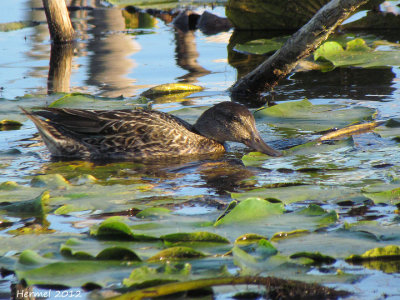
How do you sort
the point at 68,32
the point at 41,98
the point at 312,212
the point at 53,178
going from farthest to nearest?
the point at 68,32 < the point at 41,98 < the point at 53,178 < the point at 312,212

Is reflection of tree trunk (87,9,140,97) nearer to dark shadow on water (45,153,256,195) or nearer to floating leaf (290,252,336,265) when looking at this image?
dark shadow on water (45,153,256,195)

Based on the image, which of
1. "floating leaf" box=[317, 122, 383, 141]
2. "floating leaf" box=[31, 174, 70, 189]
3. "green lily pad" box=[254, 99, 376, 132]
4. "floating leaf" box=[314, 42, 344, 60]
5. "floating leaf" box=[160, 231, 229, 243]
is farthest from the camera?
"floating leaf" box=[314, 42, 344, 60]

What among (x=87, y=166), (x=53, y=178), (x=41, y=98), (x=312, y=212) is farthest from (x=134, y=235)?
(x=41, y=98)

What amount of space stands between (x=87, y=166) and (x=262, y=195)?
240cm

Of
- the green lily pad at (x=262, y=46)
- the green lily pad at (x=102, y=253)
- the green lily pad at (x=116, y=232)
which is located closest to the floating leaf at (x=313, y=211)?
the green lily pad at (x=116, y=232)

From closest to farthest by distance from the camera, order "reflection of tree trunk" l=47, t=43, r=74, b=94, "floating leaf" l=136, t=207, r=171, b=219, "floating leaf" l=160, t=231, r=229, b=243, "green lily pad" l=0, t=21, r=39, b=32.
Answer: "floating leaf" l=160, t=231, r=229, b=243
"floating leaf" l=136, t=207, r=171, b=219
"reflection of tree trunk" l=47, t=43, r=74, b=94
"green lily pad" l=0, t=21, r=39, b=32

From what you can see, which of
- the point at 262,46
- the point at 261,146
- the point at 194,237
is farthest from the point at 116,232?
the point at 262,46

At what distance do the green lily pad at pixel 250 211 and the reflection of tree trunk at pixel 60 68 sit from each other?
5.47 metres

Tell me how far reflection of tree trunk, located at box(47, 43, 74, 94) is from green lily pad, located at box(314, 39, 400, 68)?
3.61m

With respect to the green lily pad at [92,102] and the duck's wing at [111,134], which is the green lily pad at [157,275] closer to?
the duck's wing at [111,134]

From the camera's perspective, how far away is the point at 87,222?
4586 mm

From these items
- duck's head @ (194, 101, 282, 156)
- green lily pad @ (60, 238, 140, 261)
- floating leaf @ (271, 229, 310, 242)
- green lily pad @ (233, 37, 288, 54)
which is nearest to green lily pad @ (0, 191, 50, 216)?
green lily pad @ (60, 238, 140, 261)

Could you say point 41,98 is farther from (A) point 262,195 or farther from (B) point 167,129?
(A) point 262,195

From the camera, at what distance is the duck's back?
7.10 m
